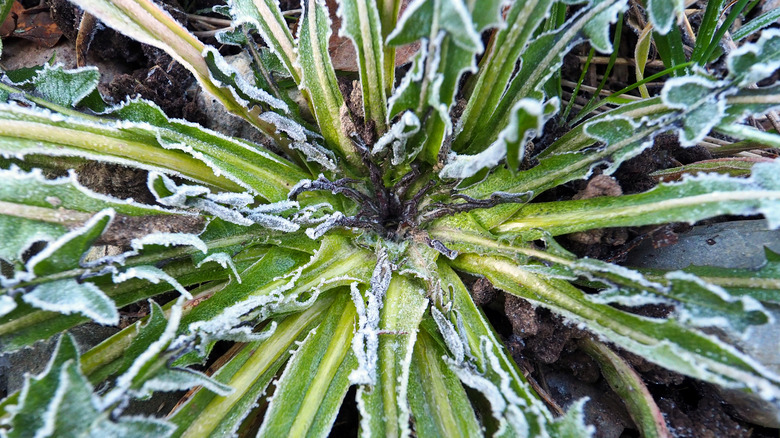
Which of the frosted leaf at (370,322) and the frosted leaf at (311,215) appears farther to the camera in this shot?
the frosted leaf at (311,215)

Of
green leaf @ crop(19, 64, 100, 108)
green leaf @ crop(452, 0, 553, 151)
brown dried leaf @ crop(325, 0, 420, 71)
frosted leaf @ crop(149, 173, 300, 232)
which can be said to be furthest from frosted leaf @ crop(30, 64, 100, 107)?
green leaf @ crop(452, 0, 553, 151)

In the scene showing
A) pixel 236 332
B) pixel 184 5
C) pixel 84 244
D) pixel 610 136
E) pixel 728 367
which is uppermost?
pixel 184 5

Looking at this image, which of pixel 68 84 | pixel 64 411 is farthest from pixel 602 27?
pixel 68 84

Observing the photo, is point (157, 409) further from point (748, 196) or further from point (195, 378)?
point (748, 196)

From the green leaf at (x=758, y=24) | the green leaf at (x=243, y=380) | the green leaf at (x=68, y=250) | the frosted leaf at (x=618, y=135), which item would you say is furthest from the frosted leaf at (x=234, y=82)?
the green leaf at (x=758, y=24)

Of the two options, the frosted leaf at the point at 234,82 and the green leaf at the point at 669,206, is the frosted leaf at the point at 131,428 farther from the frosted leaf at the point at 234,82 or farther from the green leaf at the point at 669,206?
the green leaf at the point at 669,206

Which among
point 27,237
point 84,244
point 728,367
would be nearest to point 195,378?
point 84,244

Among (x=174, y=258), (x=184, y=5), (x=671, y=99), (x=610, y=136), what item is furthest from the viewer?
(x=184, y=5)

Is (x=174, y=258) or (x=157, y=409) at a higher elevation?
(x=174, y=258)
